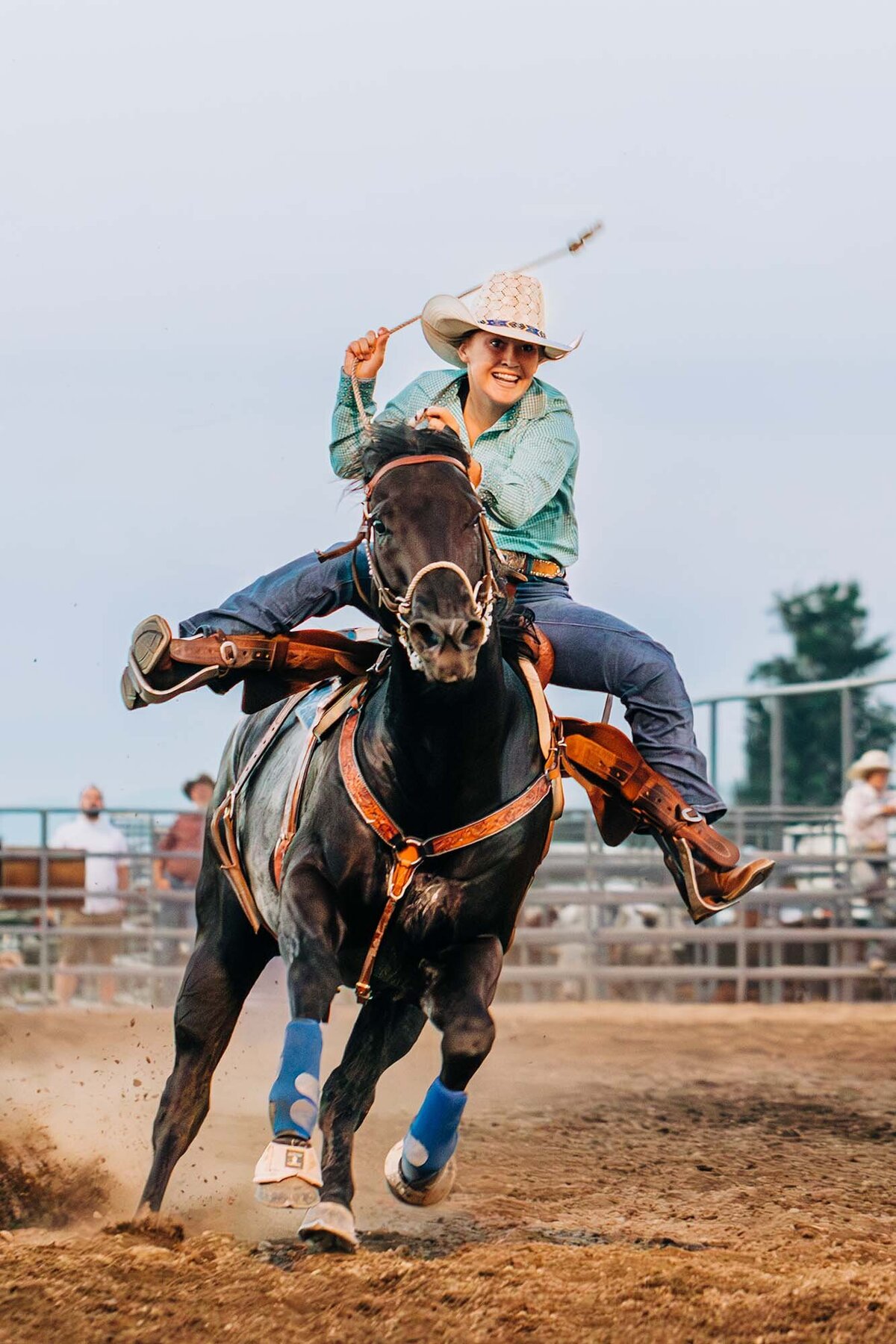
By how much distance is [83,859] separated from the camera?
555 inches

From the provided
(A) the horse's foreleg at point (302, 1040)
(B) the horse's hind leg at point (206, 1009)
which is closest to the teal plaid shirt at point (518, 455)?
(A) the horse's foreleg at point (302, 1040)

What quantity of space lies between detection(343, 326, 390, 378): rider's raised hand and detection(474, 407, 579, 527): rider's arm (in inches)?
16.3

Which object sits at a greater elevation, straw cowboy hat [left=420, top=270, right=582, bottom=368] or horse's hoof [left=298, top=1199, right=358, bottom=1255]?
straw cowboy hat [left=420, top=270, right=582, bottom=368]

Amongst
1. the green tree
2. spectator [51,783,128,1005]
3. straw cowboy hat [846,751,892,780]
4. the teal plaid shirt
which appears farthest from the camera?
A: the green tree

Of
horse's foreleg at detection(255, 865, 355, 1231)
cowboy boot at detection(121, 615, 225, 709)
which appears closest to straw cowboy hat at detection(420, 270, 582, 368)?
cowboy boot at detection(121, 615, 225, 709)

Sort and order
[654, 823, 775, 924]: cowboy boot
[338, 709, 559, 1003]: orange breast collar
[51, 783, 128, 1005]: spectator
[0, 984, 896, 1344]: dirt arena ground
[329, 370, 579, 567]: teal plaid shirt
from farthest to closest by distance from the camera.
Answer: [51, 783, 128, 1005]: spectator < [654, 823, 775, 924]: cowboy boot < [329, 370, 579, 567]: teal plaid shirt < [338, 709, 559, 1003]: orange breast collar < [0, 984, 896, 1344]: dirt arena ground

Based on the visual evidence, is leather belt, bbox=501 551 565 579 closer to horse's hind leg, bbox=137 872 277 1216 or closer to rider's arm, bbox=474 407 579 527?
rider's arm, bbox=474 407 579 527

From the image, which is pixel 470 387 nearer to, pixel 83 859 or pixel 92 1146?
pixel 92 1146

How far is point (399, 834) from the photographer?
463 cm

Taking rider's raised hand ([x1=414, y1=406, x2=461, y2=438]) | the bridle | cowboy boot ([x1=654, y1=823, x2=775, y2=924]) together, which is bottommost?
cowboy boot ([x1=654, y1=823, x2=775, y2=924])

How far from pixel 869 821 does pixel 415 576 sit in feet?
37.4

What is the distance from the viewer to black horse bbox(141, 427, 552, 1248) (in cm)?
420

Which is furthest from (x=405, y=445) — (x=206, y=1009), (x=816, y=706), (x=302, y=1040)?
(x=816, y=706)

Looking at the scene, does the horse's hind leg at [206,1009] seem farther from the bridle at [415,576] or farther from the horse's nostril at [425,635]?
the horse's nostril at [425,635]
